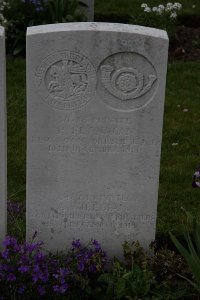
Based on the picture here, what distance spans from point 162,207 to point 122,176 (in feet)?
4.20

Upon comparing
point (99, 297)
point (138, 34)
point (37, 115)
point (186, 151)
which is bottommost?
point (99, 297)

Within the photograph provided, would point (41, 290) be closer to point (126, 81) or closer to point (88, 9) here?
point (126, 81)

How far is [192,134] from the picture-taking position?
7672 mm

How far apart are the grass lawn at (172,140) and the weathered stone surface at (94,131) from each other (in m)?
0.72

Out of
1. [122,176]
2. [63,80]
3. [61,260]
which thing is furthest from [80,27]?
[61,260]

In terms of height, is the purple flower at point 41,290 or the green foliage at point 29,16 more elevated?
the green foliage at point 29,16

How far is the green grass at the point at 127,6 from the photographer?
1205 cm

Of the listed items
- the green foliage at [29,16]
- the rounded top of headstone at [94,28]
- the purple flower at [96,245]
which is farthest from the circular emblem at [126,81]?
the green foliage at [29,16]

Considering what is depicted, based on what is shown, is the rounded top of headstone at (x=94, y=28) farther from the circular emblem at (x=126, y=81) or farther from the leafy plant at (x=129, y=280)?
the leafy plant at (x=129, y=280)

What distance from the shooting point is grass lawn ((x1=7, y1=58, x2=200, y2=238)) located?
6.27m

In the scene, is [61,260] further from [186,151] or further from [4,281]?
[186,151]

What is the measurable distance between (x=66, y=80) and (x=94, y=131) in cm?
38

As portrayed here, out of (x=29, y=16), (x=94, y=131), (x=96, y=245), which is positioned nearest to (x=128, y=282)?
(x=96, y=245)

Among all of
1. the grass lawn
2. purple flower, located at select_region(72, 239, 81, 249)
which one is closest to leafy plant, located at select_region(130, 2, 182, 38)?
the grass lawn
